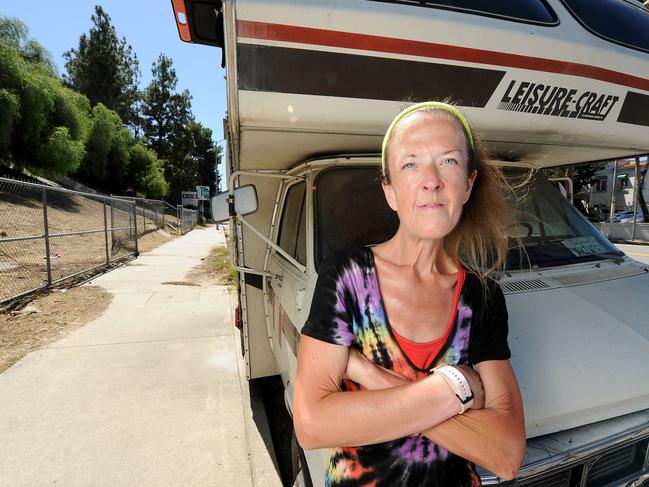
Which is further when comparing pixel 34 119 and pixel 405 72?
pixel 34 119

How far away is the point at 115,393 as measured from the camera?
12.8 feet

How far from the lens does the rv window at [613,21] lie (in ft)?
7.23

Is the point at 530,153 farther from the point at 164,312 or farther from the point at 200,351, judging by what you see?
the point at 164,312

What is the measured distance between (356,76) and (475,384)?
1405 mm

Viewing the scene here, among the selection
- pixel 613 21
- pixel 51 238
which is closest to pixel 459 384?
pixel 613 21

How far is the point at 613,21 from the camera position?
2.32m

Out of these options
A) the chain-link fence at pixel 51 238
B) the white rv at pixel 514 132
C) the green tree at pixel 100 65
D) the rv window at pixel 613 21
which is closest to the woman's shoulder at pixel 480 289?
the white rv at pixel 514 132

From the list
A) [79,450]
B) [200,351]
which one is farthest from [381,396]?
[200,351]

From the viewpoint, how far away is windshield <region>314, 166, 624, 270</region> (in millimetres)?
2439

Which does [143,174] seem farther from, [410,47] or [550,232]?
[410,47]

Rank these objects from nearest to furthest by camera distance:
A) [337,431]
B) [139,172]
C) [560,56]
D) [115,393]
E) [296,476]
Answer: [337,431]
[560,56]
[296,476]
[115,393]
[139,172]

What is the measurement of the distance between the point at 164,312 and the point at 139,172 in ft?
121

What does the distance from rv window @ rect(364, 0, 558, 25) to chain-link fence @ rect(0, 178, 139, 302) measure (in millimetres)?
6612

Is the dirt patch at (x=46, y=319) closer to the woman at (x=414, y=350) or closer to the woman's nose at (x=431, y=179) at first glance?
the woman at (x=414, y=350)
